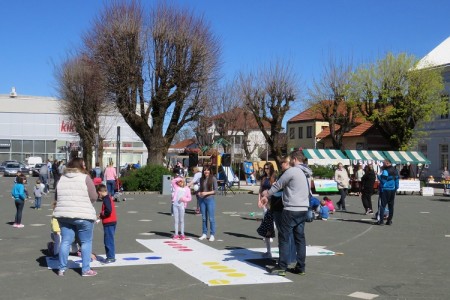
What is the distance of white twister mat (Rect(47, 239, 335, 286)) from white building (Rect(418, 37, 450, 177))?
3575 centimetres

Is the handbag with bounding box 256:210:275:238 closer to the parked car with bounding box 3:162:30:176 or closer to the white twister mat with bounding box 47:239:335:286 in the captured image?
the white twister mat with bounding box 47:239:335:286

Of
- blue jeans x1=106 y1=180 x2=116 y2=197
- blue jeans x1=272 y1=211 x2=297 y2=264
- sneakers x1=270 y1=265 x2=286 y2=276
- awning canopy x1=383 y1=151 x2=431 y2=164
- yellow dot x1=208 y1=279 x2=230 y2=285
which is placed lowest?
yellow dot x1=208 y1=279 x2=230 y2=285

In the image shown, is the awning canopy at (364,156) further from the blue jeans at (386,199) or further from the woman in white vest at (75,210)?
the woman in white vest at (75,210)

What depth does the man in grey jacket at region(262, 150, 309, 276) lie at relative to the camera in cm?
821

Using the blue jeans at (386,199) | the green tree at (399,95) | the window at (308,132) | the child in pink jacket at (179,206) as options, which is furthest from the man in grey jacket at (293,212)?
the window at (308,132)

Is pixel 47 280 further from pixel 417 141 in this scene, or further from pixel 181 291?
pixel 417 141

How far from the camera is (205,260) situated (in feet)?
31.0

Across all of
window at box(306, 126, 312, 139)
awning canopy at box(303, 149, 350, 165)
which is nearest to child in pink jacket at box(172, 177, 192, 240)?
awning canopy at box(303, 149, 350, 165)

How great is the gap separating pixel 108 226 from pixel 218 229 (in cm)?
520

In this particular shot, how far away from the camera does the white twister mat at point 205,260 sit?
8.05 m

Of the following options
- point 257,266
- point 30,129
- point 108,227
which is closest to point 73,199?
point 108,227

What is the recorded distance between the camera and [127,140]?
233 ft

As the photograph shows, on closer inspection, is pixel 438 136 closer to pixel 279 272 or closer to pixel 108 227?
pixel 279 272

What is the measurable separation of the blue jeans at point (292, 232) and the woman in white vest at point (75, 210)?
2.72 m
